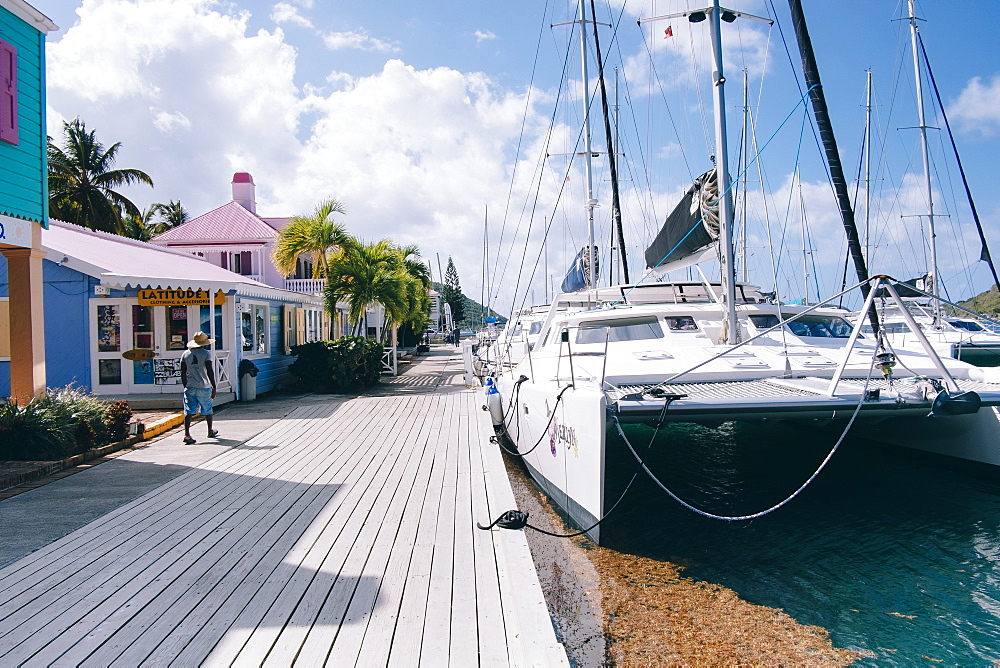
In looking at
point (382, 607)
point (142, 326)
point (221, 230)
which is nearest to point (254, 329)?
point (142, 326)

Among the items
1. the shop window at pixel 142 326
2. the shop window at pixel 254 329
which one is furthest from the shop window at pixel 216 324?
the shop window at pixel 142 326

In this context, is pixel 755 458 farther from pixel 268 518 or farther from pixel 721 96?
pixel 268 518

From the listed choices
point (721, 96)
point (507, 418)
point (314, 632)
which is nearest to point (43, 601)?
point (314, 632)

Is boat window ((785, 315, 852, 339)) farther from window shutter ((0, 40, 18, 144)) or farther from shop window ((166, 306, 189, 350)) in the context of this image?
shop window ((166, 306, 189, 350))

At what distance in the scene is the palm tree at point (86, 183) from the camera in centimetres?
3469

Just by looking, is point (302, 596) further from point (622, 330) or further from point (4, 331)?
point (4, 331)

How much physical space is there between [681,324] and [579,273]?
8.45 meters

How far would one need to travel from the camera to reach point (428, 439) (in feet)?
32.4

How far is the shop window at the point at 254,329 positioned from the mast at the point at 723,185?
1078cm

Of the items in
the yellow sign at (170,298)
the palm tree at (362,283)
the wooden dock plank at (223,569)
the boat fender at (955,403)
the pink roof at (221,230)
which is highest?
the pink roof at (221,230)

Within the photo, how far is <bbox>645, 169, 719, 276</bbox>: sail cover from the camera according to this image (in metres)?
9.82

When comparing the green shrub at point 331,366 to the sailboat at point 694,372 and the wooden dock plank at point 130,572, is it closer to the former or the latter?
the sailboat at point 694,372

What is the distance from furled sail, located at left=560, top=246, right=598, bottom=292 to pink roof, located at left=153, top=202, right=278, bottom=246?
15.4 metres

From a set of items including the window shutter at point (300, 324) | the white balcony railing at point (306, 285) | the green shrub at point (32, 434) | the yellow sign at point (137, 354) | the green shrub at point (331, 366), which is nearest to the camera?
the green shrub at point (32, 434)
